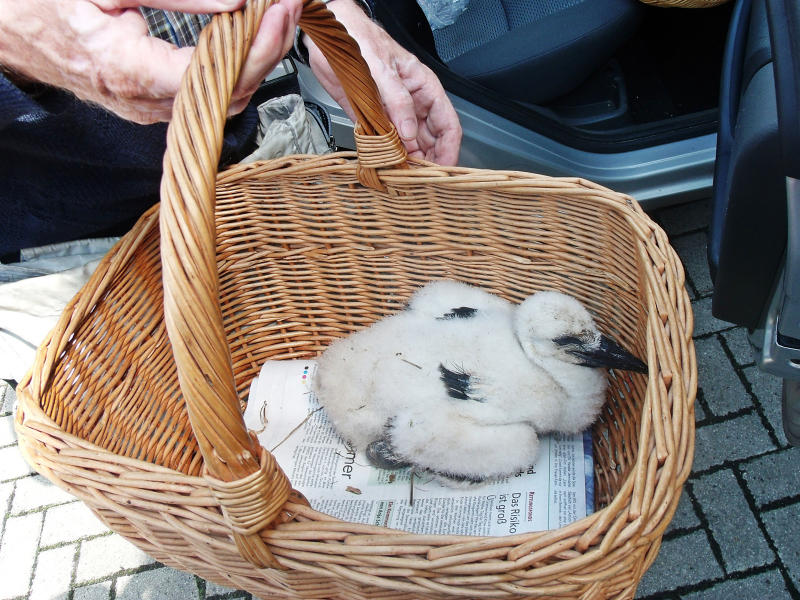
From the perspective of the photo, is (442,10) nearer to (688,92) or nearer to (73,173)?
(688,92)

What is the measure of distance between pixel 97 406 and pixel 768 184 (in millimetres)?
1524

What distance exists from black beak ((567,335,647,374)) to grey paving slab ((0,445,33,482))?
2063mm

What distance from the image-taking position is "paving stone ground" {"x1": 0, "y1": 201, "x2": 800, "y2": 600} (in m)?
1.64

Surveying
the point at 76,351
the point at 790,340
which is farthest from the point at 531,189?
the point at 76,351

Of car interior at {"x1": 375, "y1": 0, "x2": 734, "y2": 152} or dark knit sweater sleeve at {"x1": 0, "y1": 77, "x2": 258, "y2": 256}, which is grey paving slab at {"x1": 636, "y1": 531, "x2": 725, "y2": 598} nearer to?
car interior at {"x1": 375, "y1": 0, "x2": 734, "y2": 152}

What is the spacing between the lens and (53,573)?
1.89 metres

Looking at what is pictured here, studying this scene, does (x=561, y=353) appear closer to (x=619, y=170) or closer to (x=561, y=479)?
(x=561, y=479)

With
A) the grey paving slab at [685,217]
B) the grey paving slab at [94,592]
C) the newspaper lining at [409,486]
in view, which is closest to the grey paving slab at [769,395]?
the grey paving slab at [685,217]

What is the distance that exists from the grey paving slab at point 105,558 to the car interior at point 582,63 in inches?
73.9

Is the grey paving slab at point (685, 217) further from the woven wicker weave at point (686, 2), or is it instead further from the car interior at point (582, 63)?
the woven wicker weave at point (686, 2)

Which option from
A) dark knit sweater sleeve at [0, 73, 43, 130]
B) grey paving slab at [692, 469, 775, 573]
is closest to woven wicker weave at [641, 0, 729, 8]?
grey paving slab at [692, 469, 775, 573]

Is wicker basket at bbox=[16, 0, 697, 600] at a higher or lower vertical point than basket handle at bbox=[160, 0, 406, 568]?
lower

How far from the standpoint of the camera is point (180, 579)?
1.84 m

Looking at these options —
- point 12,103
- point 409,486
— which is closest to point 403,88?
point 12,103
